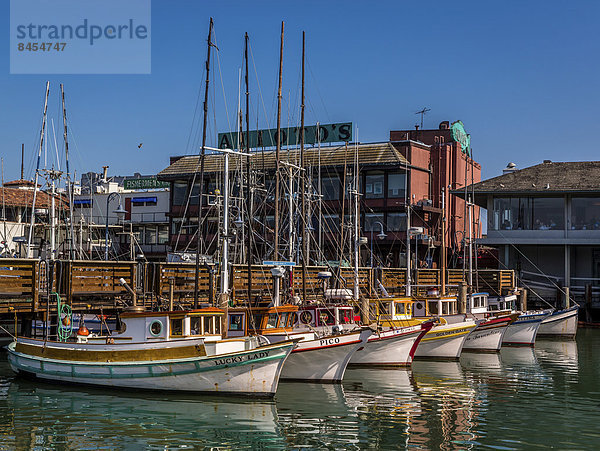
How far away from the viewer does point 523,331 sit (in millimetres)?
44375

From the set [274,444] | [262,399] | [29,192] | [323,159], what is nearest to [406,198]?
[323,159]

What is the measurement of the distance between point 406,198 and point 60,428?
170 ft

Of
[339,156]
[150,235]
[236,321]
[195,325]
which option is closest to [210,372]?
[195,325]

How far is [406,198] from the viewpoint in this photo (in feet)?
228

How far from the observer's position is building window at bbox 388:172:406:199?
2849 inches

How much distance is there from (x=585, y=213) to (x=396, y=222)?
17.5 meters

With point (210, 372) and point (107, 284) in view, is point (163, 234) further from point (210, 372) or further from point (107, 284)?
point (210, 372)

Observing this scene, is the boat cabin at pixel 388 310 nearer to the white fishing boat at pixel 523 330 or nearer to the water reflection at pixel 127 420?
the white fishing boat at pixel 523 330

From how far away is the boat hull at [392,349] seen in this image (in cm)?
3212

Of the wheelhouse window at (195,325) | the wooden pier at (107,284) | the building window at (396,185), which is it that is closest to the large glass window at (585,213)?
the building window at (396,185)

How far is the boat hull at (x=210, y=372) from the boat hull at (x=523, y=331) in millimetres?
23427

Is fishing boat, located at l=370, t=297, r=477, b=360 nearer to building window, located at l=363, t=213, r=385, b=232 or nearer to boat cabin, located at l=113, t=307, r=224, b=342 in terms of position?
boat cabin, located at l=113, t=307, r=224, b=342

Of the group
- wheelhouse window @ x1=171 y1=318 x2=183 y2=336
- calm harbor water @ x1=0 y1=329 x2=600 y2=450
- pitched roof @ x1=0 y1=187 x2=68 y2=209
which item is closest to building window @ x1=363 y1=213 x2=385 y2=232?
pitched roof @ x1=0 y1=187 x2=68 y2=209

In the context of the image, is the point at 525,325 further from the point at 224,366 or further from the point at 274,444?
the point at 274,444
